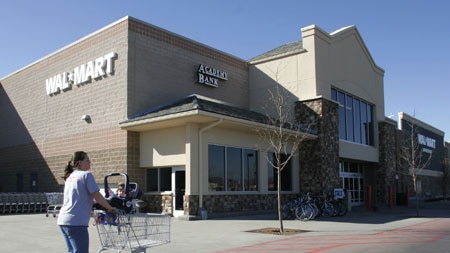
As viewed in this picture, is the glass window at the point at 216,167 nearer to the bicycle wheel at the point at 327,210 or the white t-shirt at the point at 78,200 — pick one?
the bicycle wheel at the point at 327,210

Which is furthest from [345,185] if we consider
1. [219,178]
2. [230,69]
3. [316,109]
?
[219,178]

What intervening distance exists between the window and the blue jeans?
1428cm

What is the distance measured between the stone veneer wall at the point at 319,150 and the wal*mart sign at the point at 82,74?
10.2 meters

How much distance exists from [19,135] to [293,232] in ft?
70.3

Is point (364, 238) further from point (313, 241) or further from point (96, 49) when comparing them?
point (96, 49)

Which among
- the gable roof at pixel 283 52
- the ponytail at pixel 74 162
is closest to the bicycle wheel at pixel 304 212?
the gable roof at pixel 283 52

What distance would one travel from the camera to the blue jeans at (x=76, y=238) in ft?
17.7

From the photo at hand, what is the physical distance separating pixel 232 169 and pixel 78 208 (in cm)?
1522

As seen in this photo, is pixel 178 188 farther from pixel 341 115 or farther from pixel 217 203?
pixel 341 115

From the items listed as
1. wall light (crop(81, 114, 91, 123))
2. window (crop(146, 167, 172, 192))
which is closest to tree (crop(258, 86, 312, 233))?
window (crop(146, 167, 172, 192))

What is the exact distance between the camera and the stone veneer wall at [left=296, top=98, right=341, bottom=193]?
77.7ft

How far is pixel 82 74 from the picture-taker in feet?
75.4

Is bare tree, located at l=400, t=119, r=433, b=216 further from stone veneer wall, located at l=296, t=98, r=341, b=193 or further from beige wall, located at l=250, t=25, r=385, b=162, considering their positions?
stone veneer wall, located at l=296, t=98, r=341, b=193

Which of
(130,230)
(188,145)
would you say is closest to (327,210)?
(188,145)
